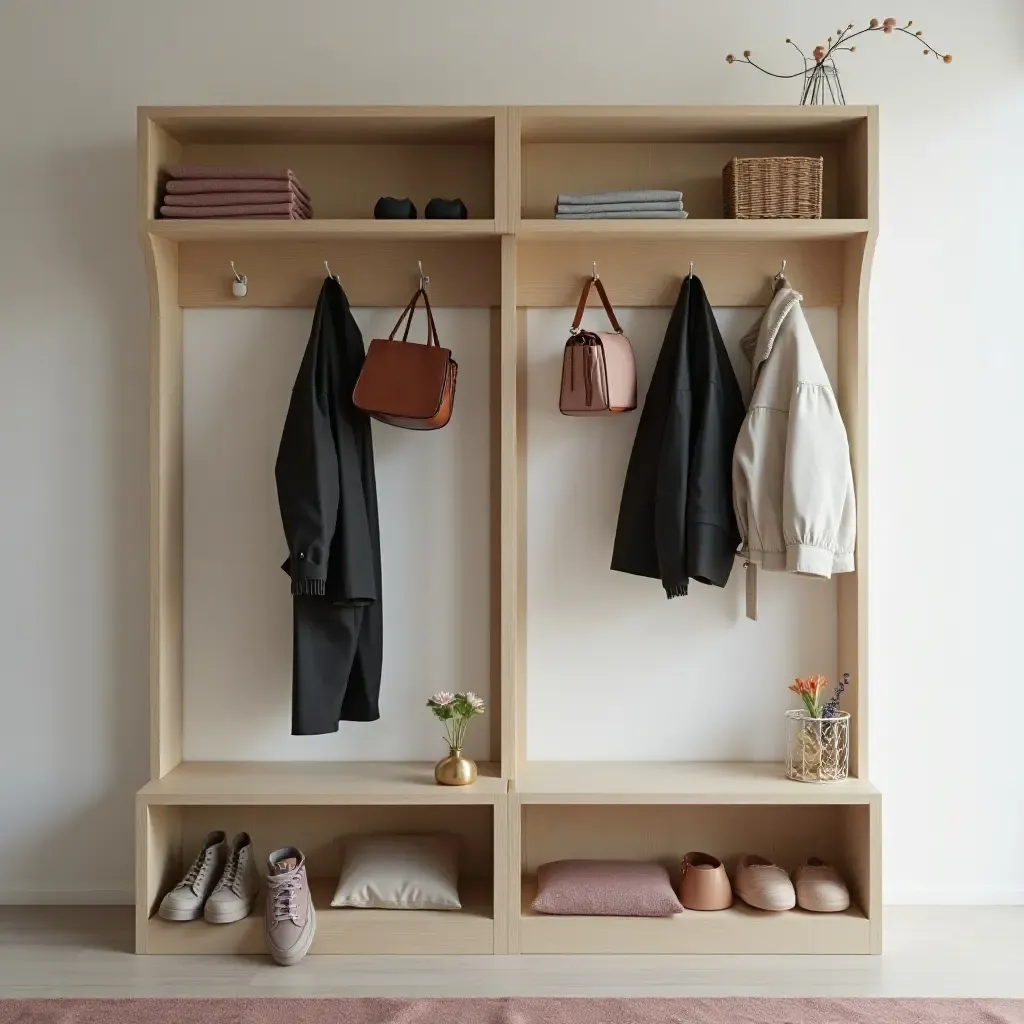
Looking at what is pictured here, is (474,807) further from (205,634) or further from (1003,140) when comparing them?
(1003,140)

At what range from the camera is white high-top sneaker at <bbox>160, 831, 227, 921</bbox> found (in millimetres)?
2770

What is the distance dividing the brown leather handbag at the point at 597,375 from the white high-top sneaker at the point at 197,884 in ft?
4.94

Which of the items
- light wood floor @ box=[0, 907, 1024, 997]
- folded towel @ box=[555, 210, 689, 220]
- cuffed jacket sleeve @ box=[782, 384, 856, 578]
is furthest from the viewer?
folded towel @ box=[555, 210, 689, 220]

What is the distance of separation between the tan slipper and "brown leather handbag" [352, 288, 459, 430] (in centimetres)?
137

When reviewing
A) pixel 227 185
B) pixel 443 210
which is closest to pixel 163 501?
pixel 227 185

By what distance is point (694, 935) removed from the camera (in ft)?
9.04

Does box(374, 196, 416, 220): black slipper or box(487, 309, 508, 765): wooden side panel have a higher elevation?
box(374, 196, 416, 220): black slipper

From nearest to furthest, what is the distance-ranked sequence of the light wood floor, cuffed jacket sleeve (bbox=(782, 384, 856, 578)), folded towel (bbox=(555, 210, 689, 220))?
the light wood floor → cuffed jacket sleeve (bbox=(782, 384, 856, 578)) → folded towel (bbox=(555, 210, 689, 220))

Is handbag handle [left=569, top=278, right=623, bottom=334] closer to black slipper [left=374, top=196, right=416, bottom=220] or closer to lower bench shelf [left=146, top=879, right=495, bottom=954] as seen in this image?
black slipper [left=374, top=196, right=416, bottom=220]

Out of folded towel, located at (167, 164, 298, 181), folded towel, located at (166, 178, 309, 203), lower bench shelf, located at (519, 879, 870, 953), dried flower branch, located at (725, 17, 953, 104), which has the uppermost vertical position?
dried flower branch, located at (725, 17, 953, 104)

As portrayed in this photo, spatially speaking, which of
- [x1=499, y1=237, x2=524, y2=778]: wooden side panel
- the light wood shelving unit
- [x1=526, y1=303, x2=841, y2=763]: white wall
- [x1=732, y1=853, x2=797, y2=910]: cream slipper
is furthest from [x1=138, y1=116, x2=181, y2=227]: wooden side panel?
[x1=732, y1=853, x2=797, y2=910]: cream slipper

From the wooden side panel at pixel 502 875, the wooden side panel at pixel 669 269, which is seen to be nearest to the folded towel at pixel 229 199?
the wooden side panel at pixel 669 269

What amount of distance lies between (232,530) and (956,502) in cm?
205

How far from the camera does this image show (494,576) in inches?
120
